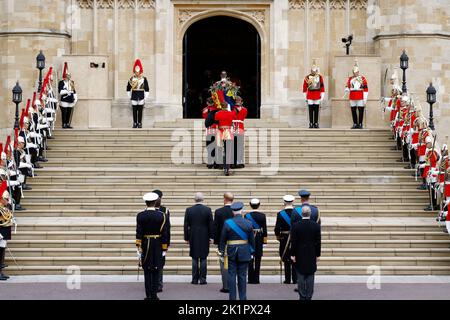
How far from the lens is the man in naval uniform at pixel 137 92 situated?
29.4m

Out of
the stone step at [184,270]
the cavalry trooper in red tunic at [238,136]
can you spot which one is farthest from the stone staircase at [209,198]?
the cavalry trooper in red tunic at [238,136]

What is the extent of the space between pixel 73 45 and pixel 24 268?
1449cm

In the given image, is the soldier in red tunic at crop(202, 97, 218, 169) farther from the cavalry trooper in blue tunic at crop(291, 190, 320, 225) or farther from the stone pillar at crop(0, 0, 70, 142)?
the stone pillar at crop(0, 0, 70, 142)

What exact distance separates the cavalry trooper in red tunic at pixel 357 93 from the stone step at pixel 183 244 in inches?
365

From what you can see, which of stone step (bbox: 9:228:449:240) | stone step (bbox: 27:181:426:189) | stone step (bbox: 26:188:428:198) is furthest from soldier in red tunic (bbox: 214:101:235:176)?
stone step (bbox: 9:228:449:240)

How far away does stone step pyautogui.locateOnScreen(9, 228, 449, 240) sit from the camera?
66.4 feet

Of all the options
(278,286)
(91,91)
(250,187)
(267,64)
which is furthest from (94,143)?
(278,286)

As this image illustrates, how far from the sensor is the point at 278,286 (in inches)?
693

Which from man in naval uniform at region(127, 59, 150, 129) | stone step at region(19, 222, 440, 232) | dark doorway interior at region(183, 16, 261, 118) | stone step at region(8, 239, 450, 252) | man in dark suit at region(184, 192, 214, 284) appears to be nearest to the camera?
man in dark suit at region(184, 192, 214, 284)

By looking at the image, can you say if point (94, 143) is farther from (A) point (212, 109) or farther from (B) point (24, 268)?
(B) point (24, 268)

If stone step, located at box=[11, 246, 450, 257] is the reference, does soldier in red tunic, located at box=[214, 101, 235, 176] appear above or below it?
above

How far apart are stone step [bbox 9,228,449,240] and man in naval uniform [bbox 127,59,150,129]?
953 centimetres

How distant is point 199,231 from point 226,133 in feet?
23.0
